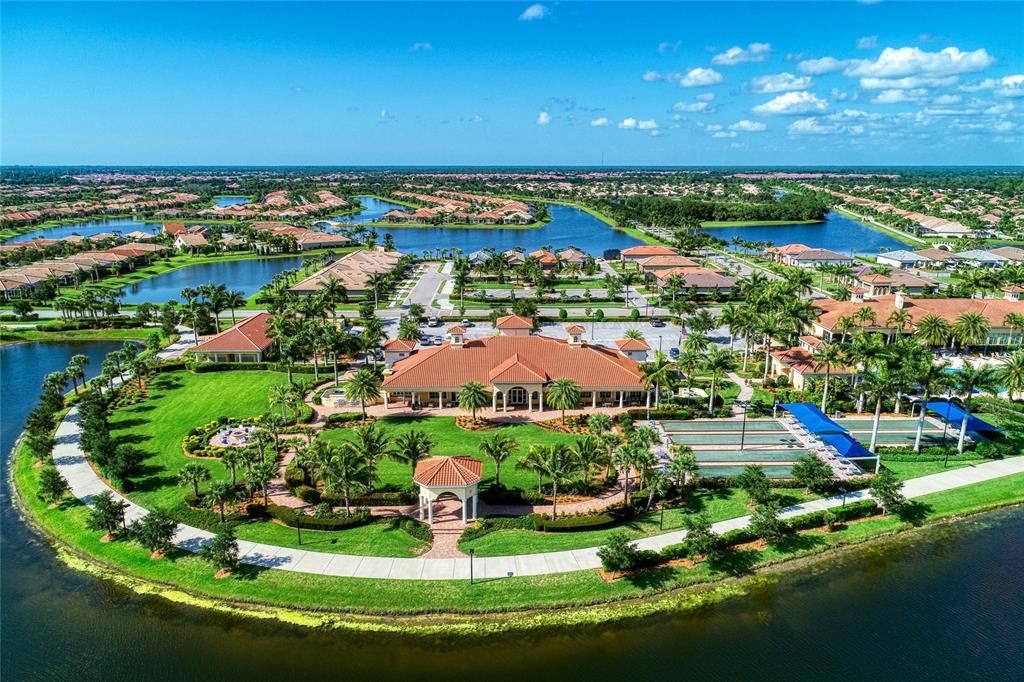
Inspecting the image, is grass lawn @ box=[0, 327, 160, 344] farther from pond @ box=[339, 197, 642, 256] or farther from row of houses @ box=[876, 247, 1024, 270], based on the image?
row of houses @ box=[876, 247, 1024, 270]

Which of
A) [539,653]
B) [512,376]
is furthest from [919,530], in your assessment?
[512,376]

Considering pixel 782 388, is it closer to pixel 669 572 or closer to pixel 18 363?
pixel 669 572

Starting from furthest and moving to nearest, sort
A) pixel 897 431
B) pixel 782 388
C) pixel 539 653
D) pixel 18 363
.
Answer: pixel 18 363
pixel 782 388
pixel 897 431
pixel 539 653

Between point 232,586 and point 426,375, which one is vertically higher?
point 426,375

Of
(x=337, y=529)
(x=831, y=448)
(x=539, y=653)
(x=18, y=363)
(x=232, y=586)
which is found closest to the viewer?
(x=539, y=653)

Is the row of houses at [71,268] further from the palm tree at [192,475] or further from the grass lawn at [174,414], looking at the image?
the palm tree at [192,475]

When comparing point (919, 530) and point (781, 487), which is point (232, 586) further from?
point (919, 530)

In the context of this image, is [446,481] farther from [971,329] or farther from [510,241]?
[510,241]

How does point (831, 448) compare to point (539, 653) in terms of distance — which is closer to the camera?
point (539, 653)
